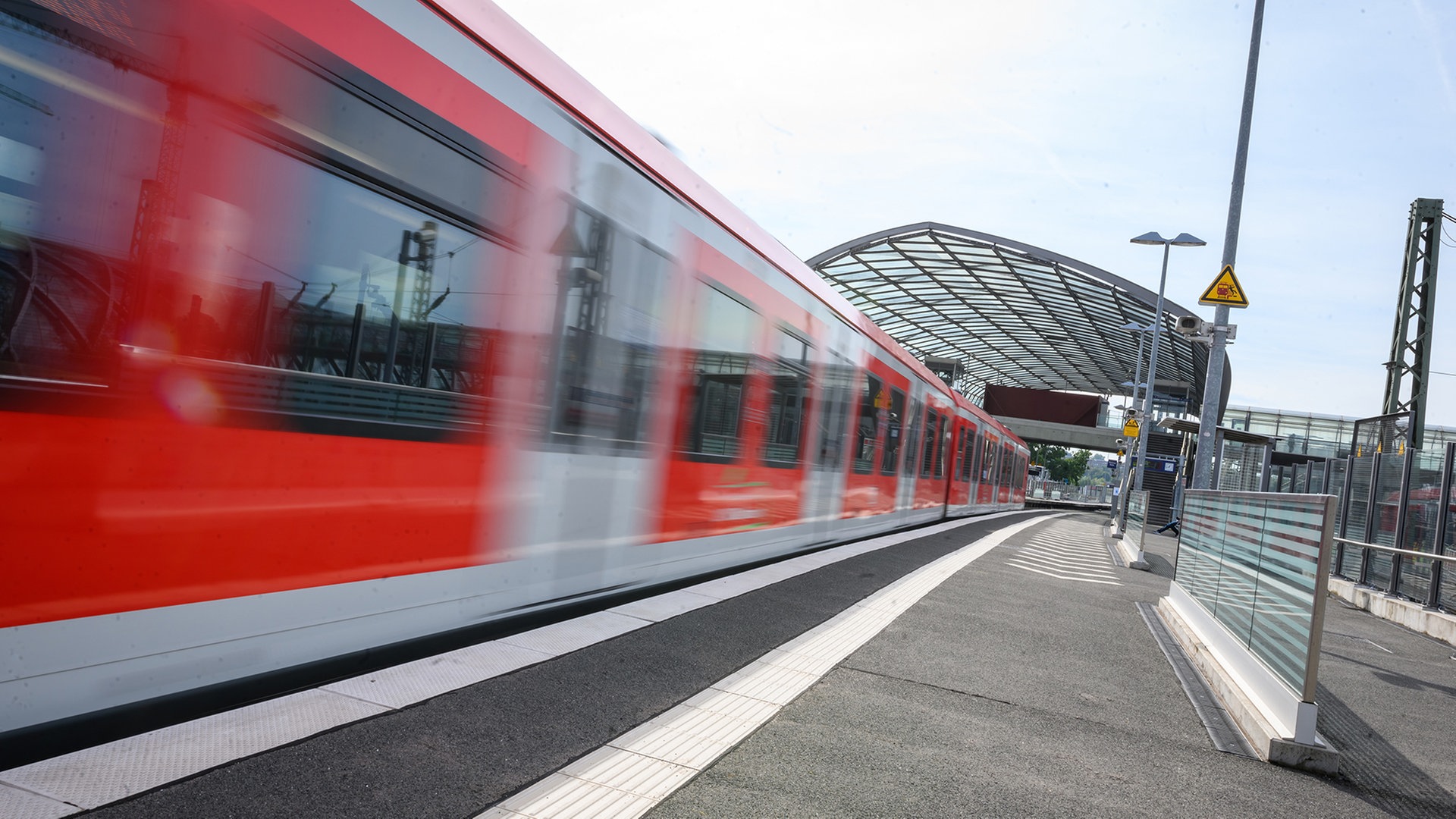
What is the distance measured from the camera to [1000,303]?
41.6 meters

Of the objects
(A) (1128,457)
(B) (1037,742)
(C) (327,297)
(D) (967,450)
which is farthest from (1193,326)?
(A) (1128,457)

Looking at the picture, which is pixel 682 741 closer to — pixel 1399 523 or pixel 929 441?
pixel 1399 523

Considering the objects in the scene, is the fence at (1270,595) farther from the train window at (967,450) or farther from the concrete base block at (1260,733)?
the train window at (967,450)

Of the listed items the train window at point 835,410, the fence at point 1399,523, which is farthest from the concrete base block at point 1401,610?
the train window at point 835,410

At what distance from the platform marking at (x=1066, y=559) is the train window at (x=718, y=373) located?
5521 millimetres

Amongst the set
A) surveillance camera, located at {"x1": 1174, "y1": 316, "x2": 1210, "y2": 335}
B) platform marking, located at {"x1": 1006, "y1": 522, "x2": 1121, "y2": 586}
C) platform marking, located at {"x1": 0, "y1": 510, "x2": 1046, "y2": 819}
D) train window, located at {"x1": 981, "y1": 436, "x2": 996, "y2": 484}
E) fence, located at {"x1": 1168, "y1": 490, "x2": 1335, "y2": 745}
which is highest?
surveillance camera, located at {"x1": 1174, "y1": 316, "x2": 1210, "y2": 335}

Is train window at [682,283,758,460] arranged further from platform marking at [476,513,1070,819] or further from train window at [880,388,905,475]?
train window at [880,388,905,475]

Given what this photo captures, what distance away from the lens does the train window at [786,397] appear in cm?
802

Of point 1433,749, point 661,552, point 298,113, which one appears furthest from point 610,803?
point 1433,749

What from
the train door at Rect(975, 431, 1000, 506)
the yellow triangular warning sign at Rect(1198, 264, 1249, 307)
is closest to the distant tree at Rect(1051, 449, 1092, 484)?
the train door at Rect(975, 431, 1000, 506)

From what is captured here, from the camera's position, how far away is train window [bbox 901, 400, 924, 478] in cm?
1444

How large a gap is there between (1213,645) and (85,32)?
21.9 ft

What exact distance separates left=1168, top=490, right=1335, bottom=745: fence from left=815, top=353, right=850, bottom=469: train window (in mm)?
3621

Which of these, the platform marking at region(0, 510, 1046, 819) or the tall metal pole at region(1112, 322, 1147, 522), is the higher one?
the tall metal pole at region(1112, 322, 1147, 522)
